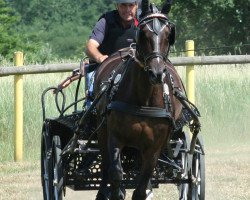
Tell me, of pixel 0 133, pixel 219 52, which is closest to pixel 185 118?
pixel 0 133

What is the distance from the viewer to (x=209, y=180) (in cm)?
1245

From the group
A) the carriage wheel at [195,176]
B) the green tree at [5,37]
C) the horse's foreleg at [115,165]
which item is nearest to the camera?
the horse's foreleg at [115,165]

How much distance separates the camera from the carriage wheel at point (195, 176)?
9211mm

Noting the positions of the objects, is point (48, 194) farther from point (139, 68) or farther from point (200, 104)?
point (200, 104)

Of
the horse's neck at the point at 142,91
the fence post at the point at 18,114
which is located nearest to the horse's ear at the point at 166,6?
the horse's neck at the point at 142,91

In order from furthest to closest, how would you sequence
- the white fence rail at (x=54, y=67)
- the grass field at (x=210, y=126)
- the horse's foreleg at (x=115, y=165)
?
the white fence rail at (x=54, y=67)
the grass field at (x=210, y=126)
the horse's foreleg at (x=115, y=165)

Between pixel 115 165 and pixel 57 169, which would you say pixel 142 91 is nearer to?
pixel 115 165

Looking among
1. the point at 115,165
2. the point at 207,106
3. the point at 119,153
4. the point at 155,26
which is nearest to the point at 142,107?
the point at 119,153

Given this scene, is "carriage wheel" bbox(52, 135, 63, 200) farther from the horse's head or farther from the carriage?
the horse's head

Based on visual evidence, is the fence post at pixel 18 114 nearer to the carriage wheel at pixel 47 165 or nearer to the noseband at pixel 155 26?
the carriage wheel at pixel 47 165

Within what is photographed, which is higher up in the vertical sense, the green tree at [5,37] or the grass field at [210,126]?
the green tree at [5,37]

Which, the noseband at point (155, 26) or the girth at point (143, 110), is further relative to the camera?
the girth at point (143, 110)

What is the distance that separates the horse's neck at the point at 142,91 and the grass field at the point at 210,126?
12.3 ft

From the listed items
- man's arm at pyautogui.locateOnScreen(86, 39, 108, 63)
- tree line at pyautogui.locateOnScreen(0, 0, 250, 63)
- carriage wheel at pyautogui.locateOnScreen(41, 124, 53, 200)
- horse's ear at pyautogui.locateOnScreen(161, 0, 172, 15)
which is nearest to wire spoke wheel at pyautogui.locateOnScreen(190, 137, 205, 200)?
man's arm at pyautogui.locateOnScreen(86, 39, 108, 63)
